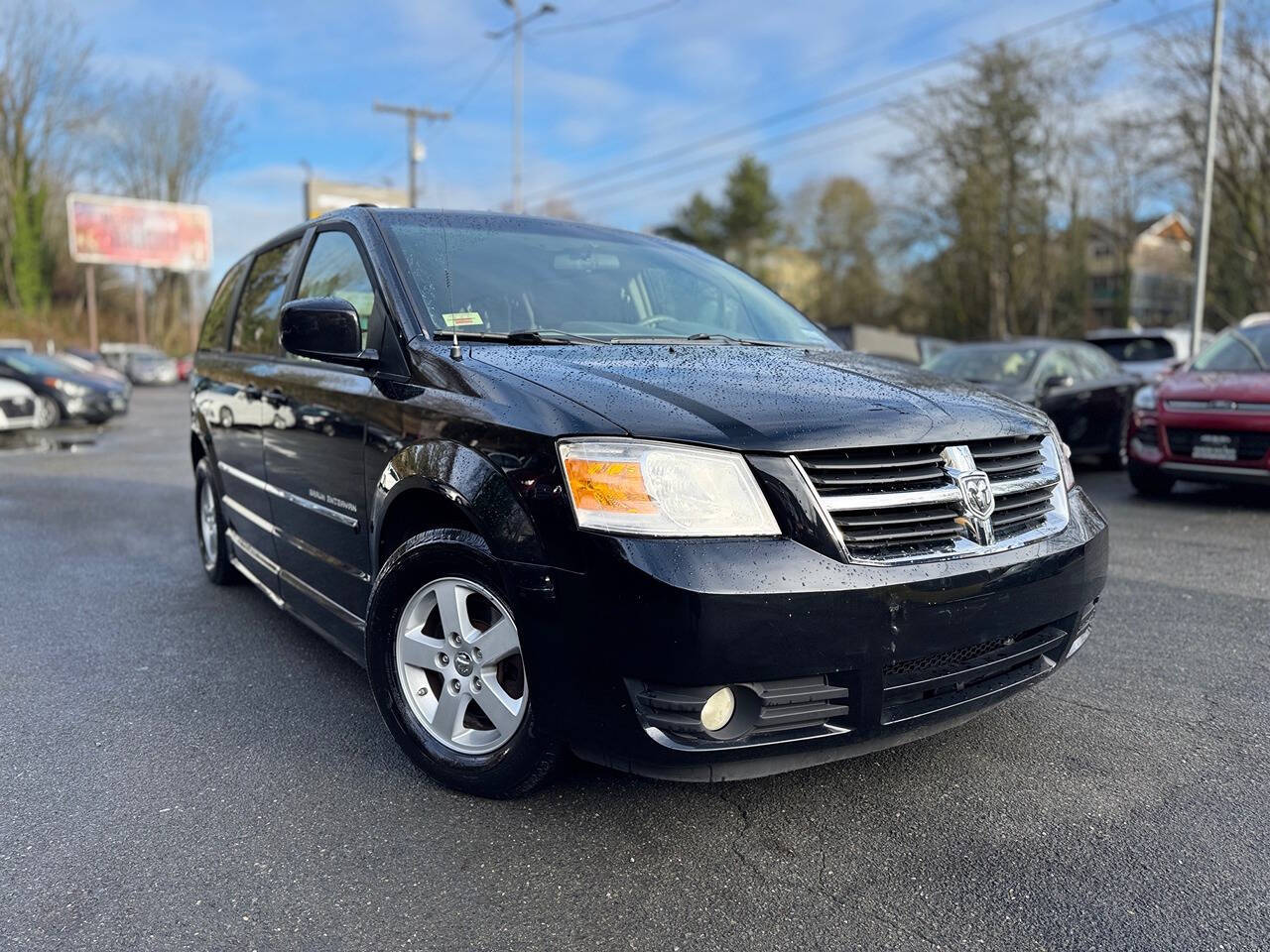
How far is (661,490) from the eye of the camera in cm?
213

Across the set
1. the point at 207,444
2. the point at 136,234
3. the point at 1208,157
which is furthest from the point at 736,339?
the point at 136,234

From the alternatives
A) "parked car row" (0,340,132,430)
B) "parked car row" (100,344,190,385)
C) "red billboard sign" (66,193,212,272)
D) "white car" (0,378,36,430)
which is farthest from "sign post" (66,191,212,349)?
"white car" (0,378,36,430)

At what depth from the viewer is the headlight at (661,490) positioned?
2.11 meters

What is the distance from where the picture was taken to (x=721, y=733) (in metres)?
2.13

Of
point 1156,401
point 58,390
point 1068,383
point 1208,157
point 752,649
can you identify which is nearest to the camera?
point 752,649

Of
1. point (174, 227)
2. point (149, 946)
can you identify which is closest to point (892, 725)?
point (149, 946)

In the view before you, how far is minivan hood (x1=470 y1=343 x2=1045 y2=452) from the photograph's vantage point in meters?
2.21

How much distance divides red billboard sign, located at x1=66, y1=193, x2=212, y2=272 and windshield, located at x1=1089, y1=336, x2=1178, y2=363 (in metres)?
47.0

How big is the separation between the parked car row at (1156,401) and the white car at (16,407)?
13602mm

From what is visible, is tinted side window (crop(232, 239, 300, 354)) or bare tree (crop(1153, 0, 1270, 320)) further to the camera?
bare tree (crop(1153, 0, 1270, 320))

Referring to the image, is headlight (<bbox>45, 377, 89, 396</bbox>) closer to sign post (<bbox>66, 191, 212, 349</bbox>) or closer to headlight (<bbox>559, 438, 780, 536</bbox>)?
headlight (<bbox>559, 438, 780, 536</bbox>)

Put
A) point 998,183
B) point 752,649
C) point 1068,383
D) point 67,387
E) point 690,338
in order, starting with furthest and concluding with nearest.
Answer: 1. point 998,183
2. point 67,387
3. point 1068,383
4. point 690,338
5. point 752,649

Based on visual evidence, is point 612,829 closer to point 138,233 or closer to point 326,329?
point 326,329

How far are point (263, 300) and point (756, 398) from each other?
2854 mm
